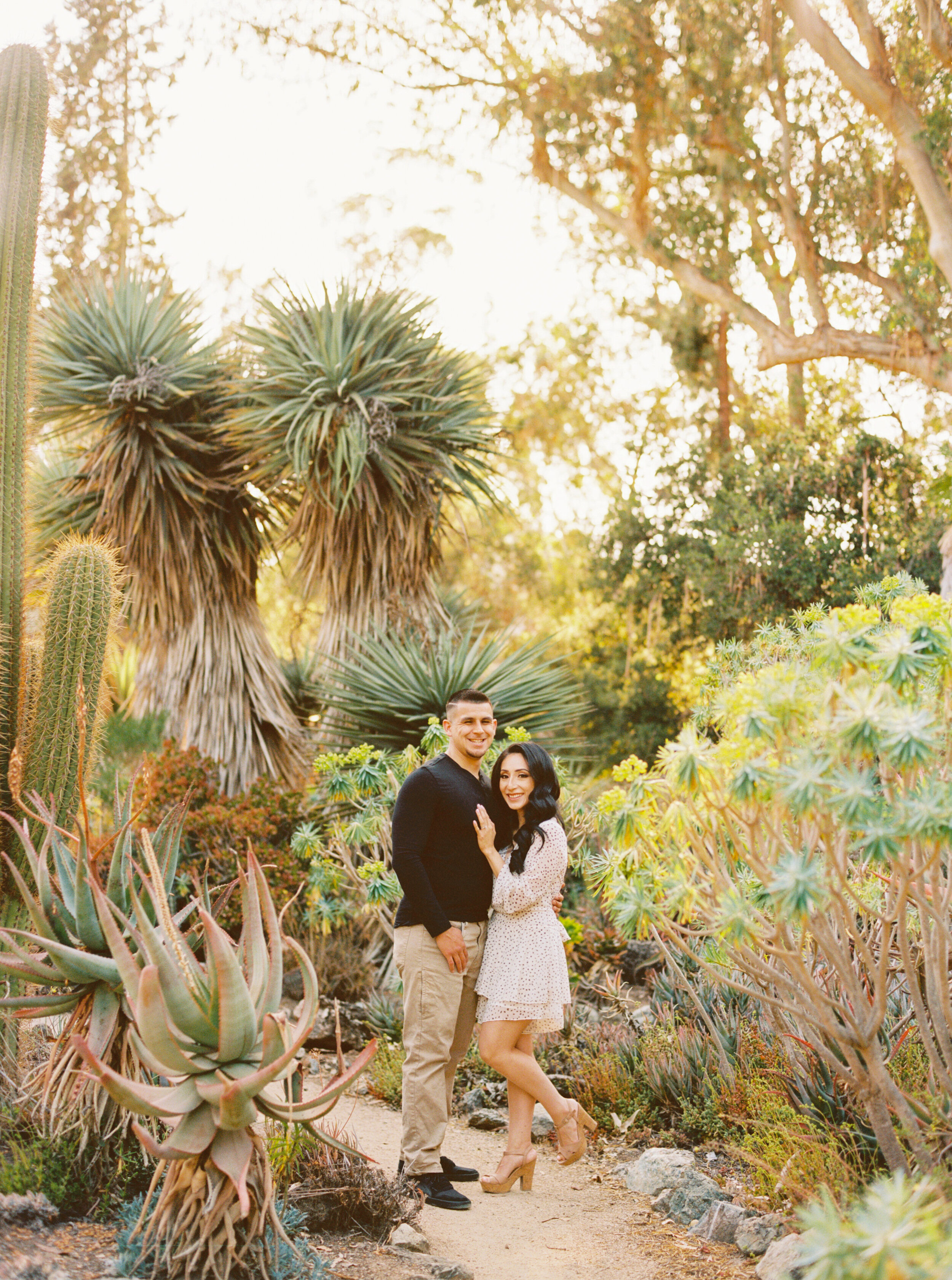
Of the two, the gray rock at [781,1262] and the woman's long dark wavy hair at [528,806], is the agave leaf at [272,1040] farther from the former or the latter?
the gray rock at [781,1262]

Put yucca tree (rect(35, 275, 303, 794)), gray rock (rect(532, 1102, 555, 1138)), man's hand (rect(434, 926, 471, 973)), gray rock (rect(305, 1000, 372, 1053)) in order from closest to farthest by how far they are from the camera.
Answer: man's hand (rect(434, 926, 471, 973)) < gray rock (rect(532, 1102, 555, 1138)) < gray rock (rect(305, 1000, 372, 1053)) < yucca tree (rect(35, 275, 303, 794))

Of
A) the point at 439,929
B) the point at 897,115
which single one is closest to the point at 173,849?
the point at 439,929

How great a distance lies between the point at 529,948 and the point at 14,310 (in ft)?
12.8

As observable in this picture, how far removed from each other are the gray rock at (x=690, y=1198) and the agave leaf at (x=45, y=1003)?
245 centimetres

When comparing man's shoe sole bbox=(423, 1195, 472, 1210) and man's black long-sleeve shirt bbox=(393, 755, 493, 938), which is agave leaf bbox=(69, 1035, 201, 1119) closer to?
man's black long-sleeve shirt bbox=(393, 755, 493, 938)

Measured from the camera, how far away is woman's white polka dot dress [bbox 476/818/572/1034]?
4395 mm

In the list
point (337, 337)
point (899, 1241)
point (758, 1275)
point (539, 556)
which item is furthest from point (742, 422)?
point (899, 1241)

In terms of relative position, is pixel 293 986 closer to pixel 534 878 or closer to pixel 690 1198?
pixel 534 878

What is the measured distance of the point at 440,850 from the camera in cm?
452

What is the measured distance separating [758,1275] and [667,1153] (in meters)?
1.05

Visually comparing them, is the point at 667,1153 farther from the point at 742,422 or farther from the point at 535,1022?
the point at 742,422

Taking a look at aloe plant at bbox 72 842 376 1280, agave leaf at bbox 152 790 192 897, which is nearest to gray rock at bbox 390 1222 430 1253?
aloe plant at bbox 72 842 376 1280

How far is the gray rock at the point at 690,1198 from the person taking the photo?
4277 mm

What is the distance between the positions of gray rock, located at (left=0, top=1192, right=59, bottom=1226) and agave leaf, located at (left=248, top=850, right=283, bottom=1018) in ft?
3.26
